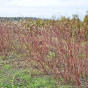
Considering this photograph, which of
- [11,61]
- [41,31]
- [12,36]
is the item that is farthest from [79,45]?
[12,36]

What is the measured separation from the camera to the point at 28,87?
4.38 meters

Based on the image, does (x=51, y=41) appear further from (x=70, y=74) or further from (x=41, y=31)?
(x=70, y=74)

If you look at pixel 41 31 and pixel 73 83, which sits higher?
pixel 41 31

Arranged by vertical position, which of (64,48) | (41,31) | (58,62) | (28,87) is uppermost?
(41,31)

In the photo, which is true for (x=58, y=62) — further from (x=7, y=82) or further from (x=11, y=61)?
(x=11, y=61)

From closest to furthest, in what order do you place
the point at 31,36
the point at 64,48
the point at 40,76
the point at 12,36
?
the point at 64,48 → the point at 40,76 → the point at 31,36 → the point at 12,36

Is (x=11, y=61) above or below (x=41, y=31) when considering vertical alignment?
below

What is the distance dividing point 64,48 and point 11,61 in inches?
88.1

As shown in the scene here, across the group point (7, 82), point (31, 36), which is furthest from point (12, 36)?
point (7, 82)

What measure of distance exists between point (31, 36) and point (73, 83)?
1.72 m

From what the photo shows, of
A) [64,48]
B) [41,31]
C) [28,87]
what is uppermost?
[41,31]

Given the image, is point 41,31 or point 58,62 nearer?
point 58,62

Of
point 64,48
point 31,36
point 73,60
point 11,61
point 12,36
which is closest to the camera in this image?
point 73,60

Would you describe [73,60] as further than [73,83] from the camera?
No
